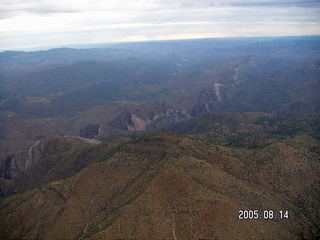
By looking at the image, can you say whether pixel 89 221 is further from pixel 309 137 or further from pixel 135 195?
→ pixel 309 137

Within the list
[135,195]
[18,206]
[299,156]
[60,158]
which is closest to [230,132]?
[299,156]
